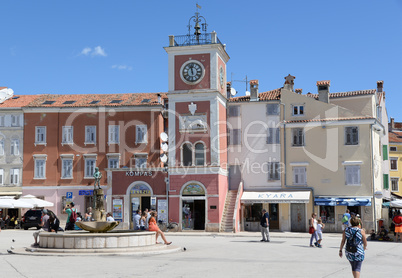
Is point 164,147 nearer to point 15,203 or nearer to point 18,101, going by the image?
point 15,203

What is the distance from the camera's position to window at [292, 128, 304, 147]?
41375 mm

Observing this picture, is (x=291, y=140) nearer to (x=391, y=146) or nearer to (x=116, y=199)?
(x=116, y=199)

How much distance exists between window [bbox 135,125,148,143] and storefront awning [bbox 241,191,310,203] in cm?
975

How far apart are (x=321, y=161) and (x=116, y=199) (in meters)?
14.9

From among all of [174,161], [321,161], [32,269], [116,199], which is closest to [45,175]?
[116,199]

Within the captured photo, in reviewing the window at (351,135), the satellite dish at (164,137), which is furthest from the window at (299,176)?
the satellite dish at (164,137)

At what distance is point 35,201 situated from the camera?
141 feet

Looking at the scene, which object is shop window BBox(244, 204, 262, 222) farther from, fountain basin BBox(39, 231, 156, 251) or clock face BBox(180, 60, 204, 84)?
fountain basin BBox(39, 231, 156, 251)

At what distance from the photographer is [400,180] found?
61656 millimetres

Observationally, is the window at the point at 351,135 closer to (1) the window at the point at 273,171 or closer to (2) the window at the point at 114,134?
(1) the window at the point at 273,171

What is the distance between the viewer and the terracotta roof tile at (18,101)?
158ft

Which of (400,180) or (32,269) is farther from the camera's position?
(400,180)

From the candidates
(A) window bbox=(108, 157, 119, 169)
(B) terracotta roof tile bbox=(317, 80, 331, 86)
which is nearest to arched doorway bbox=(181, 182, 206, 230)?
(A) window bbox=(108, 157, 119, 169)

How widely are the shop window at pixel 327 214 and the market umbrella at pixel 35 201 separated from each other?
20.2m
